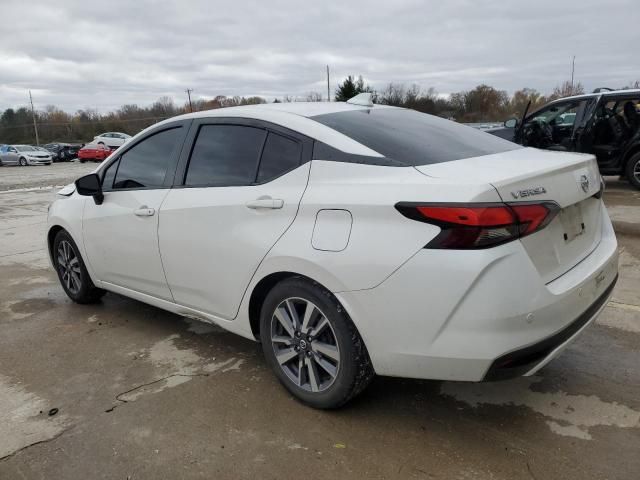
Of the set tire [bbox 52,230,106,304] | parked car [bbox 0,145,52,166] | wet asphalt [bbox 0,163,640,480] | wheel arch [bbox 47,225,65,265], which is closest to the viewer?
wet asphalt [bbox 0,163,640,480]

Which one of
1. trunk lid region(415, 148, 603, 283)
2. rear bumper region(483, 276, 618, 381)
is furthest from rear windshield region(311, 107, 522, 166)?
rear bumper region(483, 276, 618, 381)

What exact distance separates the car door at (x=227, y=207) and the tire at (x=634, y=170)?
28.2ft

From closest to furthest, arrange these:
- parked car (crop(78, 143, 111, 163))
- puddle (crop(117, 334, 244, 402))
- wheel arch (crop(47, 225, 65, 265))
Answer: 1. puddle (crop(117, 334, 244, 402))
2. wheel arch (crop(47, 225, 65, 265))
3. parked car (crop(78, 143, 111, 163))

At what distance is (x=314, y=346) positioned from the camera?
276 cm

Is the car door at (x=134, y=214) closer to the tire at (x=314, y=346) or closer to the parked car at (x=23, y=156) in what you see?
the tire at (x=314, y=346)

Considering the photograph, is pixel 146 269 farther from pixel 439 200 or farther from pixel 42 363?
pixel 439 200

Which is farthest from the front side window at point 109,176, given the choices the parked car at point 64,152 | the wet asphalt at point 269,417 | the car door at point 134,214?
the parked car at point 64,152

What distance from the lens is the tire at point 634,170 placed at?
9.36 m

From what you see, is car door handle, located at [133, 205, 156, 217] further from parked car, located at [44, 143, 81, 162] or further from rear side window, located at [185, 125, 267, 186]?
parked car, located at [44, 143, 81, 162]

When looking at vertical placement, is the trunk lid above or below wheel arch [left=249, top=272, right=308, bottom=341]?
above

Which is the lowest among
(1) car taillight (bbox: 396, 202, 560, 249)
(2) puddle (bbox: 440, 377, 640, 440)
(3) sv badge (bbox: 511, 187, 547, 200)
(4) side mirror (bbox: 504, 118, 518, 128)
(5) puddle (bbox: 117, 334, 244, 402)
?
(5) puddle (bbox: 117, 334, 244, 402)

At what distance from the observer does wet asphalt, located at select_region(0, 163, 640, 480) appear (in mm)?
2432

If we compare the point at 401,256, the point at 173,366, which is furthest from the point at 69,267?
the point at 401,256

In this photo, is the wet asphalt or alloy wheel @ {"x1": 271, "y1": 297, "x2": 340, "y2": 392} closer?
the wet asphalt
